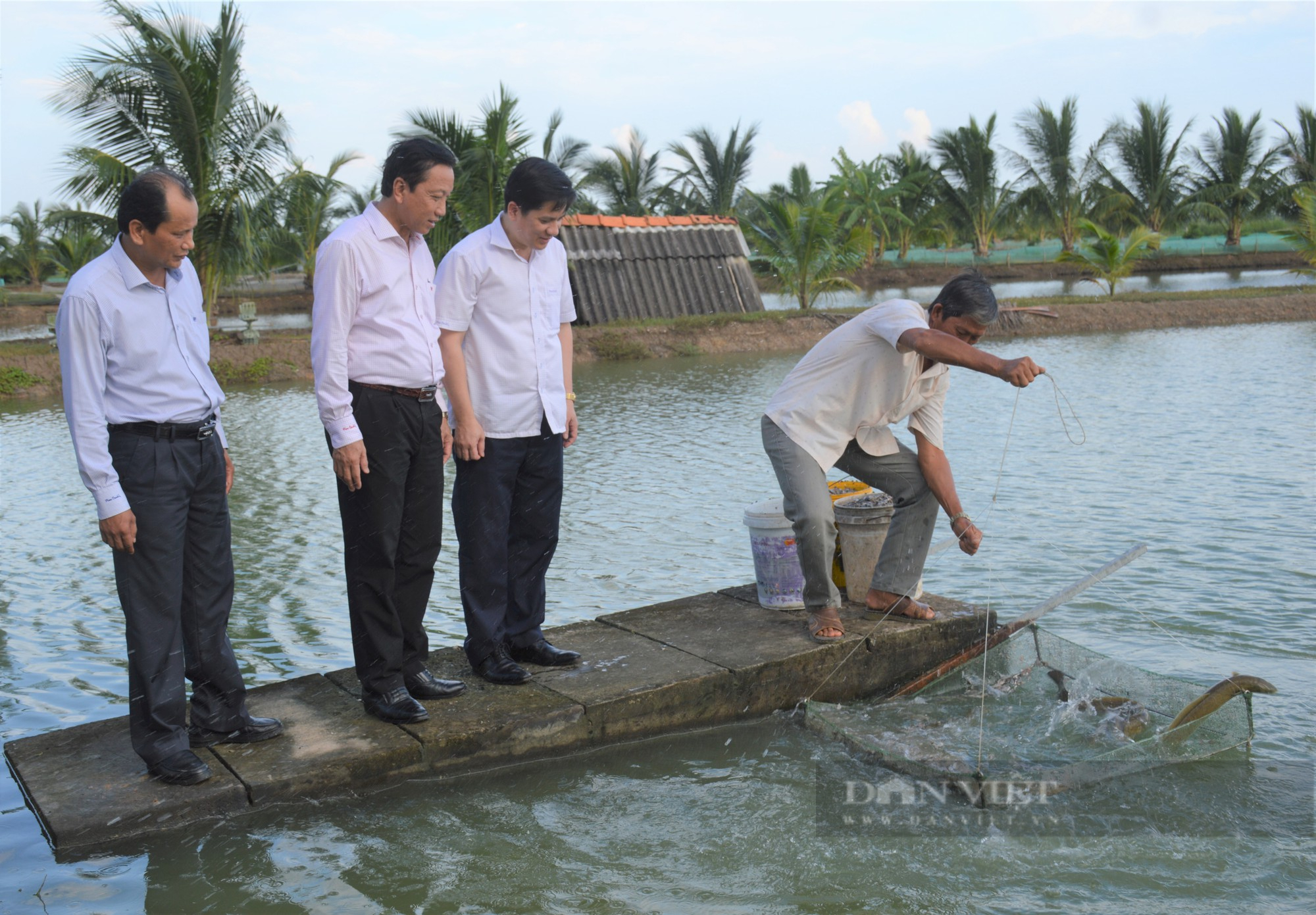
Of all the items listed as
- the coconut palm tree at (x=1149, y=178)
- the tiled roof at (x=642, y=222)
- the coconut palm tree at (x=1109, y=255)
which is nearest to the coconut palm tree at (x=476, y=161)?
the tiled roof at (x=642, y=222)

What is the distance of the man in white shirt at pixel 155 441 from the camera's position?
3.33 metres

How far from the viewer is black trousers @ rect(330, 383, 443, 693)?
12.6 feet

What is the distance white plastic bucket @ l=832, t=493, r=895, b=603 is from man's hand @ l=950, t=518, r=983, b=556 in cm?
54

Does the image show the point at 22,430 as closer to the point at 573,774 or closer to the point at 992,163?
the point at 573,774

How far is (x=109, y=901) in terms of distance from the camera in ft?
10.6

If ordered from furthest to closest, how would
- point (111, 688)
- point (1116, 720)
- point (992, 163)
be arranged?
1. point (992, 163)
2. point (111, 688)
3. point (1116, 720)

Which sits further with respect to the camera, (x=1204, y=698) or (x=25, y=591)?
(x=25, y=591)

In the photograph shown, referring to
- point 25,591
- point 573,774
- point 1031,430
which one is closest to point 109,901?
point 573,774

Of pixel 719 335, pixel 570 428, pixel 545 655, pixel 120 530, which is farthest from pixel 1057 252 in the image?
pixel 120 530

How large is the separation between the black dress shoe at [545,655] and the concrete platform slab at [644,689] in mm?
31

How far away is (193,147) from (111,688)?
50.2ft

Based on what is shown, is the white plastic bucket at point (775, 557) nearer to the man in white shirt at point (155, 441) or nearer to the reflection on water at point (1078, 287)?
the man in white shirt at point (155, 441)

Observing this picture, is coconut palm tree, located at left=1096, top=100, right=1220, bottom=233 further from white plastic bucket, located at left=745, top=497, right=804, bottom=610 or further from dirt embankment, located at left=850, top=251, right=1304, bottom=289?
white plastic bucket, located at left=745, top=497, right=804, bottom=610
